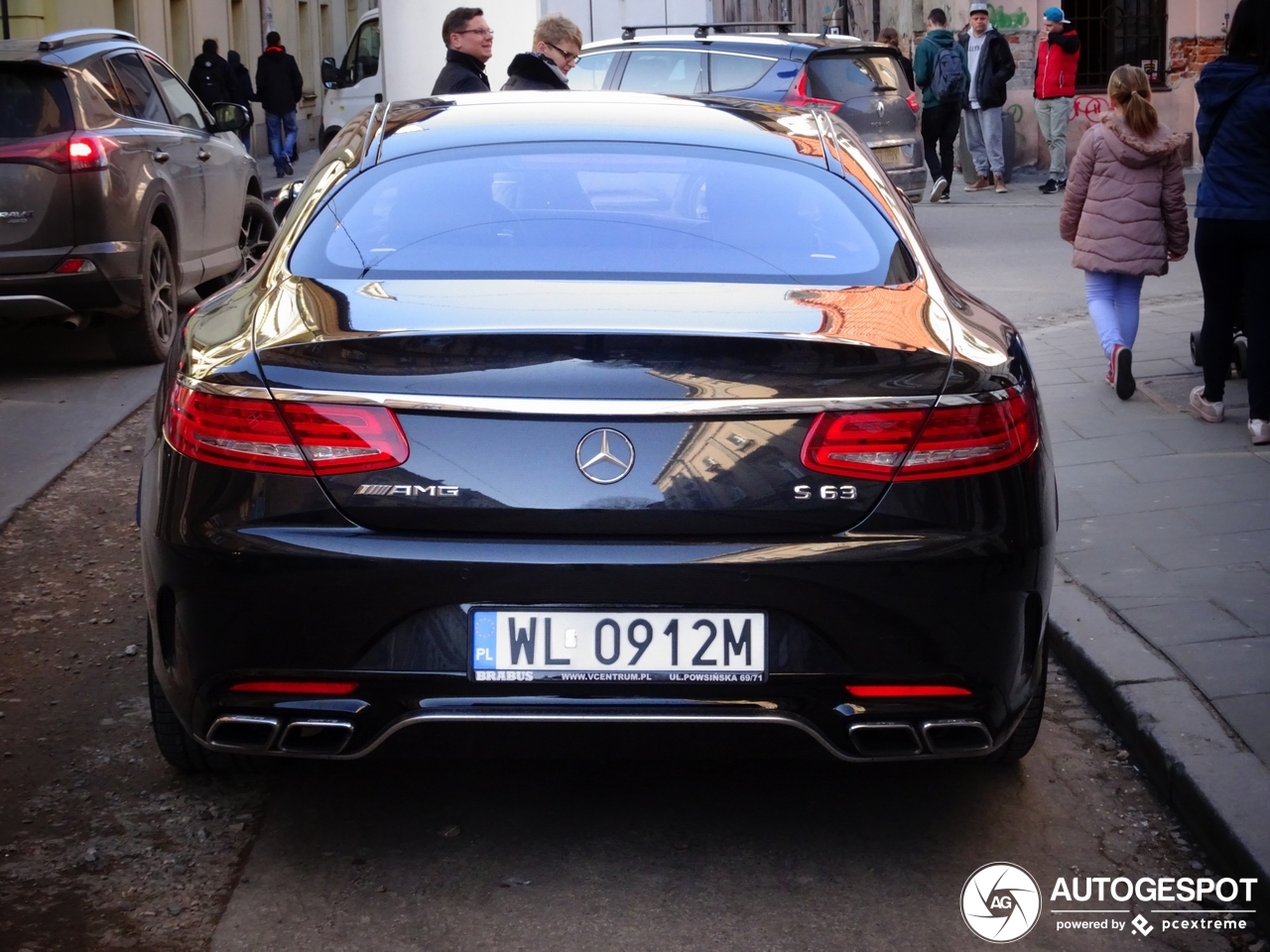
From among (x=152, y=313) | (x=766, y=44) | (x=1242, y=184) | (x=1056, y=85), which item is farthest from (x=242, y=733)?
(x=1056, y=85)

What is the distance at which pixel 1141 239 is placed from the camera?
325 inches

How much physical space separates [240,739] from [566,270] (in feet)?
3.68

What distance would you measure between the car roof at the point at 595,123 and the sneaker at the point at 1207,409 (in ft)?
11.8

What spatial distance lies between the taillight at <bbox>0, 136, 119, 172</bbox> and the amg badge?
642 cm

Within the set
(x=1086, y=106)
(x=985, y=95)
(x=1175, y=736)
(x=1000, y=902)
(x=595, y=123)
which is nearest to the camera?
(x=1000, y=902)

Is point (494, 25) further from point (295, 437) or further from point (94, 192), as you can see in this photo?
point (295, 437)

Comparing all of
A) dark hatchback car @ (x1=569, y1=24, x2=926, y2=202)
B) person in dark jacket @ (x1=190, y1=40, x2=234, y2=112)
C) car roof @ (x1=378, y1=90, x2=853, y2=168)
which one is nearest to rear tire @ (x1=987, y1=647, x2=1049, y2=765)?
car roof @ (x1=378, y1=90, x2=853, y2=168)

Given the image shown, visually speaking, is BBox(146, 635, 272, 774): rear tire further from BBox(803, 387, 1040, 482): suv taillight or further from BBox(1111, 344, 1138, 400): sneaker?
BBox(1111, 344, 1138, 400): sneaker

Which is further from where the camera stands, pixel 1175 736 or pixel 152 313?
pixel 152 313

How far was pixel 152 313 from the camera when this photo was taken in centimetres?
964

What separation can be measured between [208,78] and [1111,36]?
12.4m

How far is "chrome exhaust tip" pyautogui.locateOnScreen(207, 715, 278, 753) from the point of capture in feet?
10.7

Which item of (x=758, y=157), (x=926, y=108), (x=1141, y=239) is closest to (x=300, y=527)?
(x=758, y=157)

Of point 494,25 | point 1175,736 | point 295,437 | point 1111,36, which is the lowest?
point 1175,736
